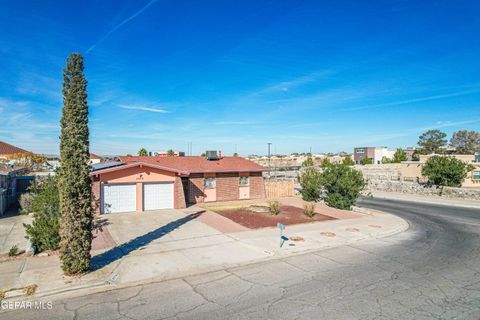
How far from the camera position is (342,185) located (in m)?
22.6

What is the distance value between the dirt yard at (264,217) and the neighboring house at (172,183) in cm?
351

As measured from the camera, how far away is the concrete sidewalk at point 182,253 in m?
9.02

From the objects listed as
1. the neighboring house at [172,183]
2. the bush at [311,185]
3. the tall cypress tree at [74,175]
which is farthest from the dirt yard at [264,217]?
the tall cypress tree at [74,175]

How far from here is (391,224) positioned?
17.8 metres

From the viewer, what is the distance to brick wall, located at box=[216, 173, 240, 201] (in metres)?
25.7

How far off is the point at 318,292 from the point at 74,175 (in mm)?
8186

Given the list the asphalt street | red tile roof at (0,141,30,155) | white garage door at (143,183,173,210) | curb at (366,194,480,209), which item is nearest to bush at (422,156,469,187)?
curb at (366,194,480,209)

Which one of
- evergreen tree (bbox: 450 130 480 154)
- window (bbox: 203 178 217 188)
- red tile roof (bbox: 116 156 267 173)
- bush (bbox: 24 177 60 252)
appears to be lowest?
bush (bbox: 24 177 60 252)

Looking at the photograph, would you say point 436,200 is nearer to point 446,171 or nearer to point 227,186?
point 446,171

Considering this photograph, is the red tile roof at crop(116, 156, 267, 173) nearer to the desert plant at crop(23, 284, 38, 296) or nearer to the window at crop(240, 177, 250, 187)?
the window at crop(240, 177, 250, 187)

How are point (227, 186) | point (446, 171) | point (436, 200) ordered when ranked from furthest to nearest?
point (446, 171), point (436, 200), point (227, 186)

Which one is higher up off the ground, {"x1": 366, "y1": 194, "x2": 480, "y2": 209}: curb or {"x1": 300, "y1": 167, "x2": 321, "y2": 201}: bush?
{"x1": 300, "y1": 167, "x2": 321, "y2": 201}: bush

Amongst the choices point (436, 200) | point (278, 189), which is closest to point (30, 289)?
point (278, 189)

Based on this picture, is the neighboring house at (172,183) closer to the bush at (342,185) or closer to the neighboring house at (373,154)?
the bush at (342,185)
